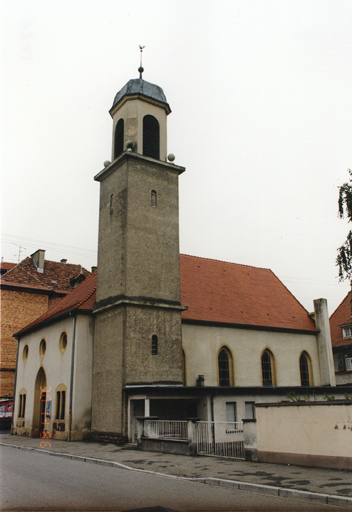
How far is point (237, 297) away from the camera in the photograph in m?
31.6

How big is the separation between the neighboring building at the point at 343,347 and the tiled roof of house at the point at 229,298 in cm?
883

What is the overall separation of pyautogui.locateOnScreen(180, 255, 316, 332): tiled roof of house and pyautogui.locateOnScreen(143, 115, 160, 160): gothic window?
8561 millimetres

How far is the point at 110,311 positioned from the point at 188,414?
619 cm

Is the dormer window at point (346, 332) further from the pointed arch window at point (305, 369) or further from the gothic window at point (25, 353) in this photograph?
the gothic window at point (25, 353)

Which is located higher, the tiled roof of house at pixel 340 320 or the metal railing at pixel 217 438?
the tiled roof of house at pixel 340 320

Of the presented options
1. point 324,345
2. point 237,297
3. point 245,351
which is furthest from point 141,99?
point 324,345

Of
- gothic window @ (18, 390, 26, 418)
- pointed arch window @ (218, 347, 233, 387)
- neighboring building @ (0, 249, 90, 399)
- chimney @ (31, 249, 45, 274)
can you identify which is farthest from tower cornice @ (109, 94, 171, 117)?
chimney @ (31, 249, 45, 274)

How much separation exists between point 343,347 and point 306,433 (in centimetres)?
2998

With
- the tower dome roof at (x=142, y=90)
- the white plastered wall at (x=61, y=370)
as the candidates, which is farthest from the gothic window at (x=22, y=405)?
the tower dome roof at (x=142, y=90)

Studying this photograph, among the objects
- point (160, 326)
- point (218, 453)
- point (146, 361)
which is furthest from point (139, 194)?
point (218, 453)

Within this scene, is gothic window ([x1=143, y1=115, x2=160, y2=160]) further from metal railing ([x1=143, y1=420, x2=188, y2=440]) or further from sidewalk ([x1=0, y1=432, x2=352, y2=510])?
sidewalk ([x1=0, y1=432, x2=352, y2=510])

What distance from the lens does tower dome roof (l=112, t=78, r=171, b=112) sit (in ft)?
85.0

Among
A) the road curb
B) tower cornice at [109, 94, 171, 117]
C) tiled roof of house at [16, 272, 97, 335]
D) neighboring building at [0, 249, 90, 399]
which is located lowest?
the road curb

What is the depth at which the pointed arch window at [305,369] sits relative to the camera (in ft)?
102
